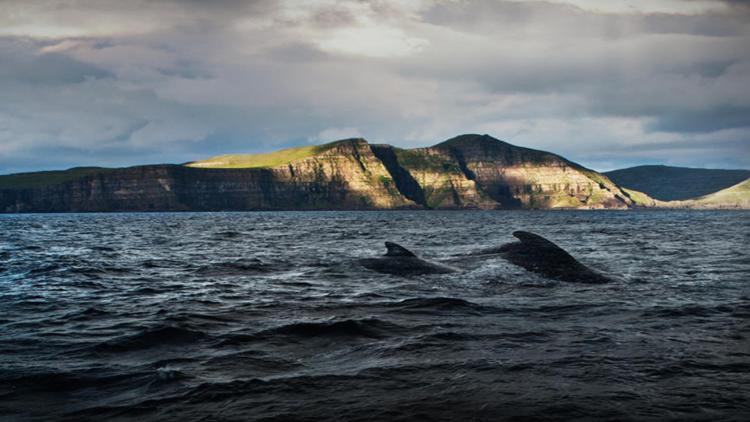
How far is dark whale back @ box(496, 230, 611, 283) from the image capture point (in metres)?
23.3

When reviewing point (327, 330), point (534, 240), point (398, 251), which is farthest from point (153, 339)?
point (534, 240)

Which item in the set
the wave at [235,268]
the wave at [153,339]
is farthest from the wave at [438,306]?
the wave at [235,268]

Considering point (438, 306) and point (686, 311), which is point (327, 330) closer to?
point (438, 306)

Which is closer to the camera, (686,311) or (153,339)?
(153,339)

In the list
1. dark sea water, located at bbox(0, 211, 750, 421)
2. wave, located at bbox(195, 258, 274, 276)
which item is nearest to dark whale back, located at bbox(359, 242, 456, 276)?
dark sea water, located at bbox(0, 211, 750, 421)

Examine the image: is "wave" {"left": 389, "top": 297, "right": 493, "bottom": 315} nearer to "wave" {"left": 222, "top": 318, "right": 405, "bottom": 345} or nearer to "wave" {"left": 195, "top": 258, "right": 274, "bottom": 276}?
"wave" {"left": 222, "top": 318, "right": 405, "bottom": 345}

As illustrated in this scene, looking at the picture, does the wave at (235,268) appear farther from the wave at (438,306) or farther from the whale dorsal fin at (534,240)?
the whale dorsal fin at (534,240)

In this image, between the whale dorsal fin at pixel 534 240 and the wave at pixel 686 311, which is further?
the whale dorsal fin at pixel 534 240

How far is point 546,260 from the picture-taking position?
25.6 m

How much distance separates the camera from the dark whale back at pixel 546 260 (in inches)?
916

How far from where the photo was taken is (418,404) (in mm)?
8672

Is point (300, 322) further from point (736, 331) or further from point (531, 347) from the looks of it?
point (736, 331)

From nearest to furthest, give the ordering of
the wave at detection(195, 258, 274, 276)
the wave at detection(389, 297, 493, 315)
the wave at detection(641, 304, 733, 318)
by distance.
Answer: the wave at detection(641, 304, 733, 318) → the wave at detection(389, 297, 493, 315) → the wave at detection(195, 258, 274, 276)

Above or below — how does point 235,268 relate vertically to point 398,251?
below
